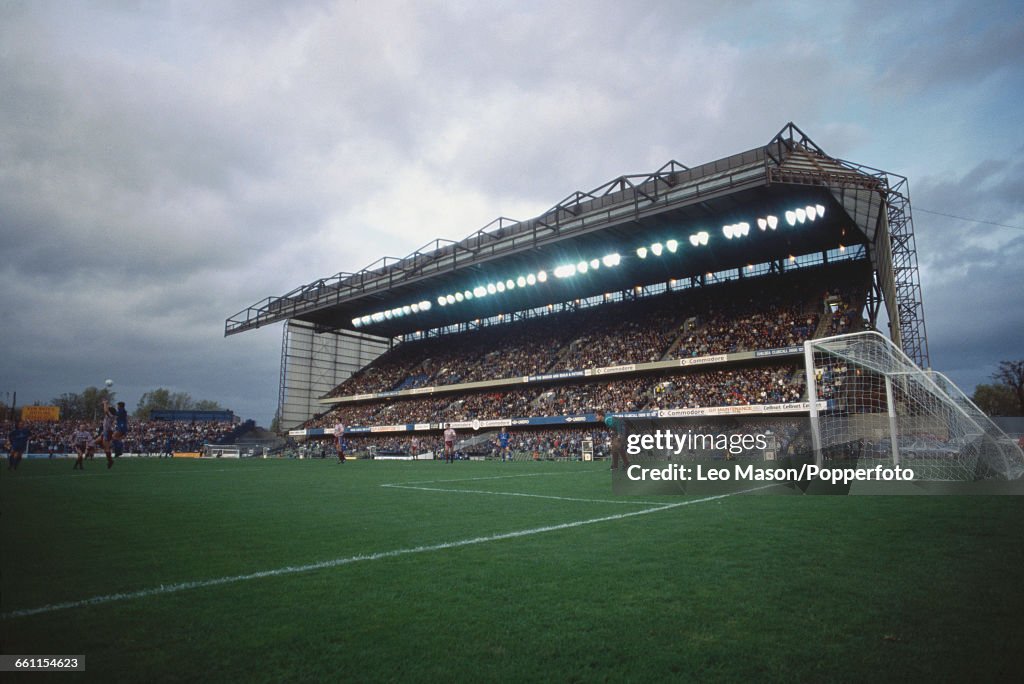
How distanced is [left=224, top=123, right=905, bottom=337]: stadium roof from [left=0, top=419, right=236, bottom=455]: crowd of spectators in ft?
35.1

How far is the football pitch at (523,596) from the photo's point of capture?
2.73 metres

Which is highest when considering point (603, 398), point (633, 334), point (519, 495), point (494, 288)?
point (494, 288)

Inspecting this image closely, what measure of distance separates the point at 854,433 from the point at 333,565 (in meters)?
17.7

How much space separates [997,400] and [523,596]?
8787 centimetres

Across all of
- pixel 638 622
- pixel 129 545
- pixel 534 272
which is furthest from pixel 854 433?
pixel 534 272

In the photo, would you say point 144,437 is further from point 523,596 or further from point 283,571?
point 523,596

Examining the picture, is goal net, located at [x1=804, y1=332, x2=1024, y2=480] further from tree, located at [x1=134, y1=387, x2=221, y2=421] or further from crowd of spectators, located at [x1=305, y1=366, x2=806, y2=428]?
tree, located at [x1=134, y1=387, x2=221, y2=421]

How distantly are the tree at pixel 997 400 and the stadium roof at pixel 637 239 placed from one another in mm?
50604

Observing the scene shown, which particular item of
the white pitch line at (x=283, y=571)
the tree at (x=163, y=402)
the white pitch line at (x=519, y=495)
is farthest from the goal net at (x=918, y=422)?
the tree at (x=163, y=402)

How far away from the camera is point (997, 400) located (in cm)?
6788

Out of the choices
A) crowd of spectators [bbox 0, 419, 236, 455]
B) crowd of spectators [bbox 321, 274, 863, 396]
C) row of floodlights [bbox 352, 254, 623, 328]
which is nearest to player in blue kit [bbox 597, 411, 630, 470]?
crowd of spectators [bbox 321, 274, 863, 396]

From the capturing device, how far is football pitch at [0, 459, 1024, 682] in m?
2.73

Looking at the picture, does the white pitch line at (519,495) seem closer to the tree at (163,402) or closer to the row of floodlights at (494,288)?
the row of floodlights at (494,288)

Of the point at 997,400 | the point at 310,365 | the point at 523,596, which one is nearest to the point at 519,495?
the point at 523,596
